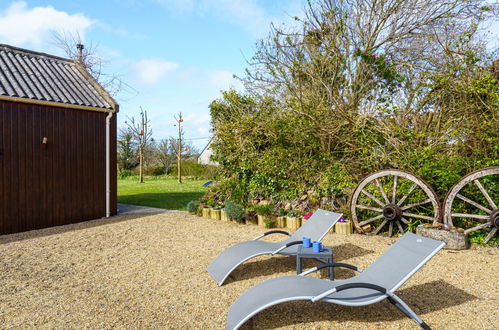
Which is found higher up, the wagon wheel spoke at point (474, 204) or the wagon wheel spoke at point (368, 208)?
the wagon wheel spoke at point (474, 204)

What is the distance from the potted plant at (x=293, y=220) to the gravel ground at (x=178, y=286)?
887mm

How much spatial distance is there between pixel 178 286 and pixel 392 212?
417cm

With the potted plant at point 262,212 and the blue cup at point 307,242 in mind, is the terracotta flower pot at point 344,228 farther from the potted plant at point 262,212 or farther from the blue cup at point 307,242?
the blue cup at point 307,242

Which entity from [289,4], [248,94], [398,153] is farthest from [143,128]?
[398,153]

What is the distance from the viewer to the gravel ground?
9.85 ft

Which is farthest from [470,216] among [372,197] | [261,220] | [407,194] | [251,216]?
[251,216]

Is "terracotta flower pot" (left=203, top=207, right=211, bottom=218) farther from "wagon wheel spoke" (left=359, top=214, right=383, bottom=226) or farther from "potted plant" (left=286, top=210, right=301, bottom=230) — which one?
"wagon wheel spoke" (left=359, top=214, right=383, bottom=226)

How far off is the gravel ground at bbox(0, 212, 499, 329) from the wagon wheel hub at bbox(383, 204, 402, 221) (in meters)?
0.43

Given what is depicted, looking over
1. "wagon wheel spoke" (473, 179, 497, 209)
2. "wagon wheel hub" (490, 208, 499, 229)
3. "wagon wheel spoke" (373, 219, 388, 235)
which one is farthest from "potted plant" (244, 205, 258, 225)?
"wagon wheel hub" (490, 208, 499, 229)

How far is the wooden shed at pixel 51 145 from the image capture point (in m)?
6.88

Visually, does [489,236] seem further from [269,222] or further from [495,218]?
[269,222]

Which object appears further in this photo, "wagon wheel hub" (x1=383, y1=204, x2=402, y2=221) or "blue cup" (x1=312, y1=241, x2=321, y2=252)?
"wagon wheel hub" (x1=383, y1=204, x2=402, y2=221)

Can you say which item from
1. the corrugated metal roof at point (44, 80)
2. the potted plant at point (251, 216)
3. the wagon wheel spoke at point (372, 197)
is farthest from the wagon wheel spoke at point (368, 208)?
the corrugated metal roof at point (44, 80)

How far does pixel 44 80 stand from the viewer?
8039 mm
